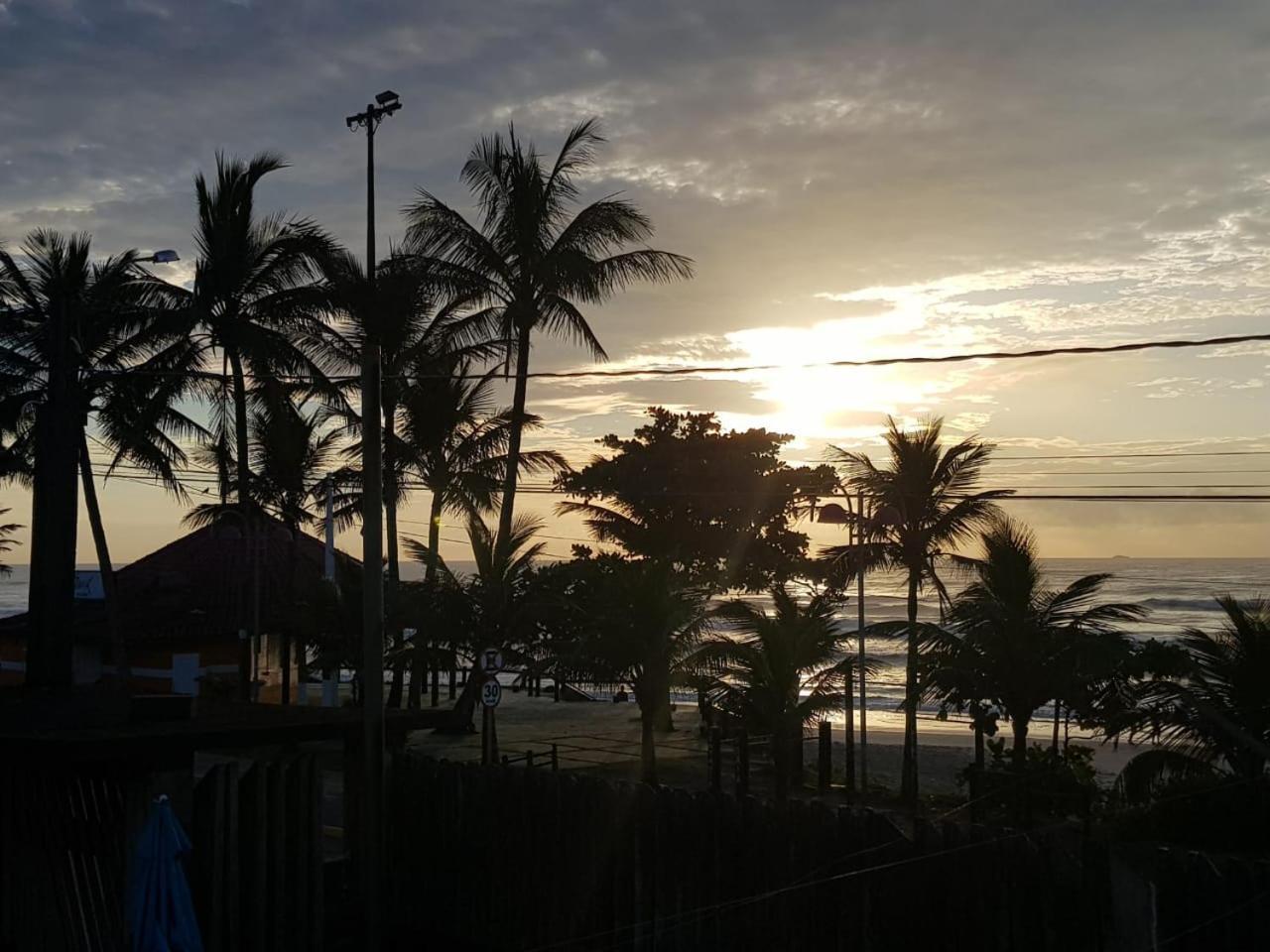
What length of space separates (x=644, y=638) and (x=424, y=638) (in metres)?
6.24

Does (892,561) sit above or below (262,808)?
above

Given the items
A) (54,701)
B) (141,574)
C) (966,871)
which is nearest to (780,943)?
(966,871)

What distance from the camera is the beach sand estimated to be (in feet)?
72.3

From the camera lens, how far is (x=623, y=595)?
21000 millimetres

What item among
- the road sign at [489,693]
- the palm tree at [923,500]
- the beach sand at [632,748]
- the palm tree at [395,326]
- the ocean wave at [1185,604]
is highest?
the palm tree at [395,326]

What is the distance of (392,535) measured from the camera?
29.6 m

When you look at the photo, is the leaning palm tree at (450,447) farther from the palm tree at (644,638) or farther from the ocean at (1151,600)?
the ocean at (1151,600)

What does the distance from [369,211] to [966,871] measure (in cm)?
2655

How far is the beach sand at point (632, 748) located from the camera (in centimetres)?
2205

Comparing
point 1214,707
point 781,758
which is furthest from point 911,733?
point 1214,707

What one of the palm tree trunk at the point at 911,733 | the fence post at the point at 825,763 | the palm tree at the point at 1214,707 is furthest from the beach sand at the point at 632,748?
the palm tree at the point at 1214,707

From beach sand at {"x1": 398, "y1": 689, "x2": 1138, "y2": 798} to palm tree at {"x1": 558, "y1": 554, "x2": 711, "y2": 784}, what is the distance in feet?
4.71

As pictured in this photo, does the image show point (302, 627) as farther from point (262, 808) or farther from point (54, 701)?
point (262, 808)

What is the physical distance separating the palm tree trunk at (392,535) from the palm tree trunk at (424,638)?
441mm
